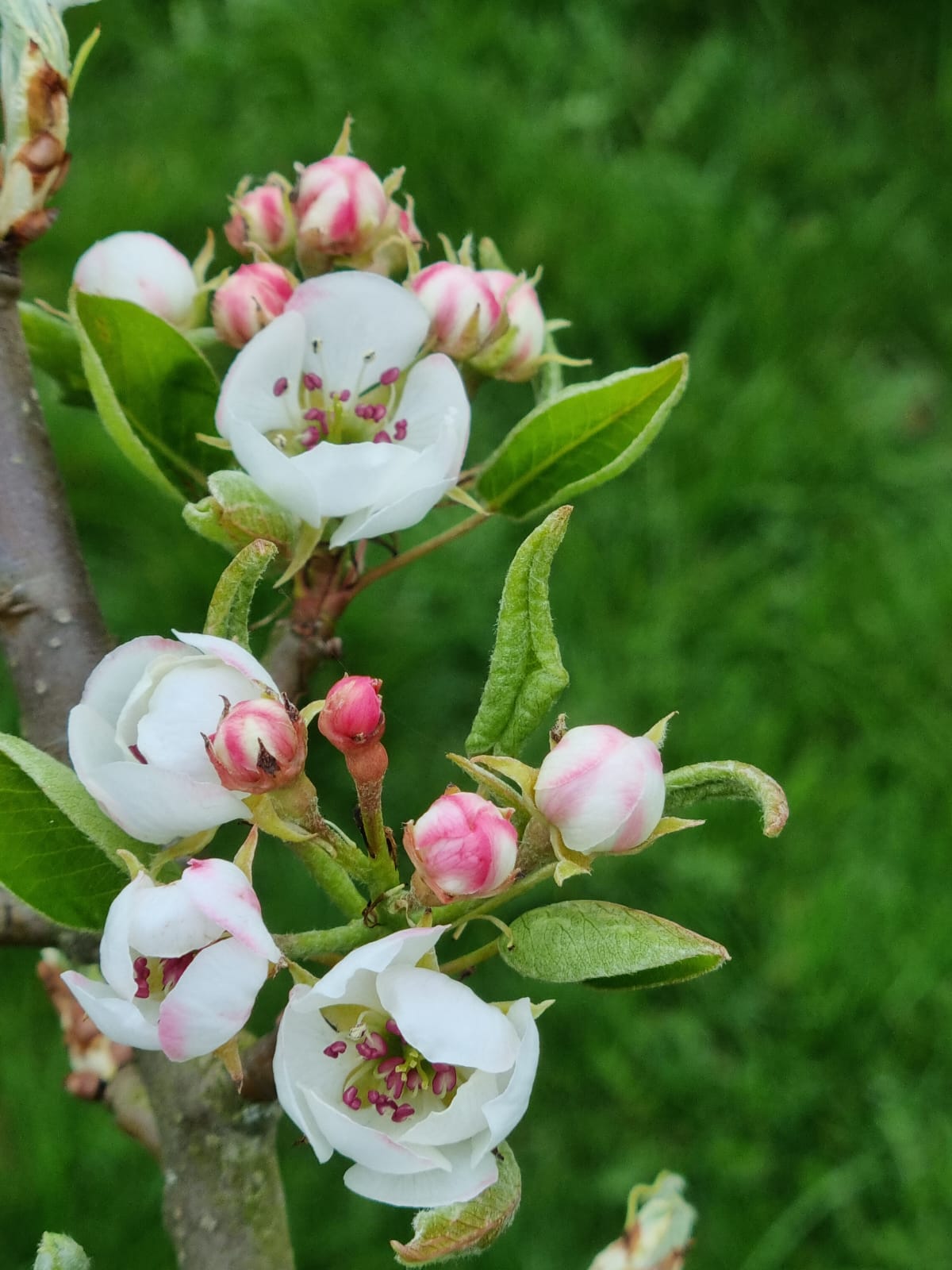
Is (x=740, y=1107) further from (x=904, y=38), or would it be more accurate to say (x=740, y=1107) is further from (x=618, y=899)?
(x=904, y=38)

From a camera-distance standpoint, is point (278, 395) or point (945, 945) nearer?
point (278, 395)

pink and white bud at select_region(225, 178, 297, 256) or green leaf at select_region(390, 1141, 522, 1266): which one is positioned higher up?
pink and white bud at select_region(225, 178, 297, 256)

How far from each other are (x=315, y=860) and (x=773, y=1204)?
65.9 inches

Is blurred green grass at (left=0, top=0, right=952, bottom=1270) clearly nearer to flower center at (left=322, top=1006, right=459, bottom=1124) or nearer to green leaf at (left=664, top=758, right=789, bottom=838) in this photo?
flower center at (left=322, top=1006, right=459, bottom=1124)

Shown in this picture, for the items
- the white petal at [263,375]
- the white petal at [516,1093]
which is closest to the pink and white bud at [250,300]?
the white petal at [263,375]

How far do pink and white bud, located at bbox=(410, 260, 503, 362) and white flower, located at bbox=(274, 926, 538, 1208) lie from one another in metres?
0.44

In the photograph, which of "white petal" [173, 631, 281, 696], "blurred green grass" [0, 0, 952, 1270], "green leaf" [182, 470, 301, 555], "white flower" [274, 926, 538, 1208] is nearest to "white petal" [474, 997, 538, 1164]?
"white flower" [274, 926, 538, 1208]

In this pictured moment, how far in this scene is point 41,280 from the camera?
255cm

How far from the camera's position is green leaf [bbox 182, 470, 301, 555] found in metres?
0.76

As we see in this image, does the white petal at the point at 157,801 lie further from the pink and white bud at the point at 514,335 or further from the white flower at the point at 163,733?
the pink and white bud at the point at 514,335

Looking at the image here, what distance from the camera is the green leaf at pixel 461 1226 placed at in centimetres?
63

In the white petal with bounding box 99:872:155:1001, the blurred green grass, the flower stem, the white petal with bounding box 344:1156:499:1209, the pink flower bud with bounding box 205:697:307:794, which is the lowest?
the blurred green grass

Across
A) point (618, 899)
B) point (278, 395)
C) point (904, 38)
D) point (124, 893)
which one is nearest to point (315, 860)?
point (124, 893)

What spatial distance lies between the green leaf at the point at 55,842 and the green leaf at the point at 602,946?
0.73 ft
